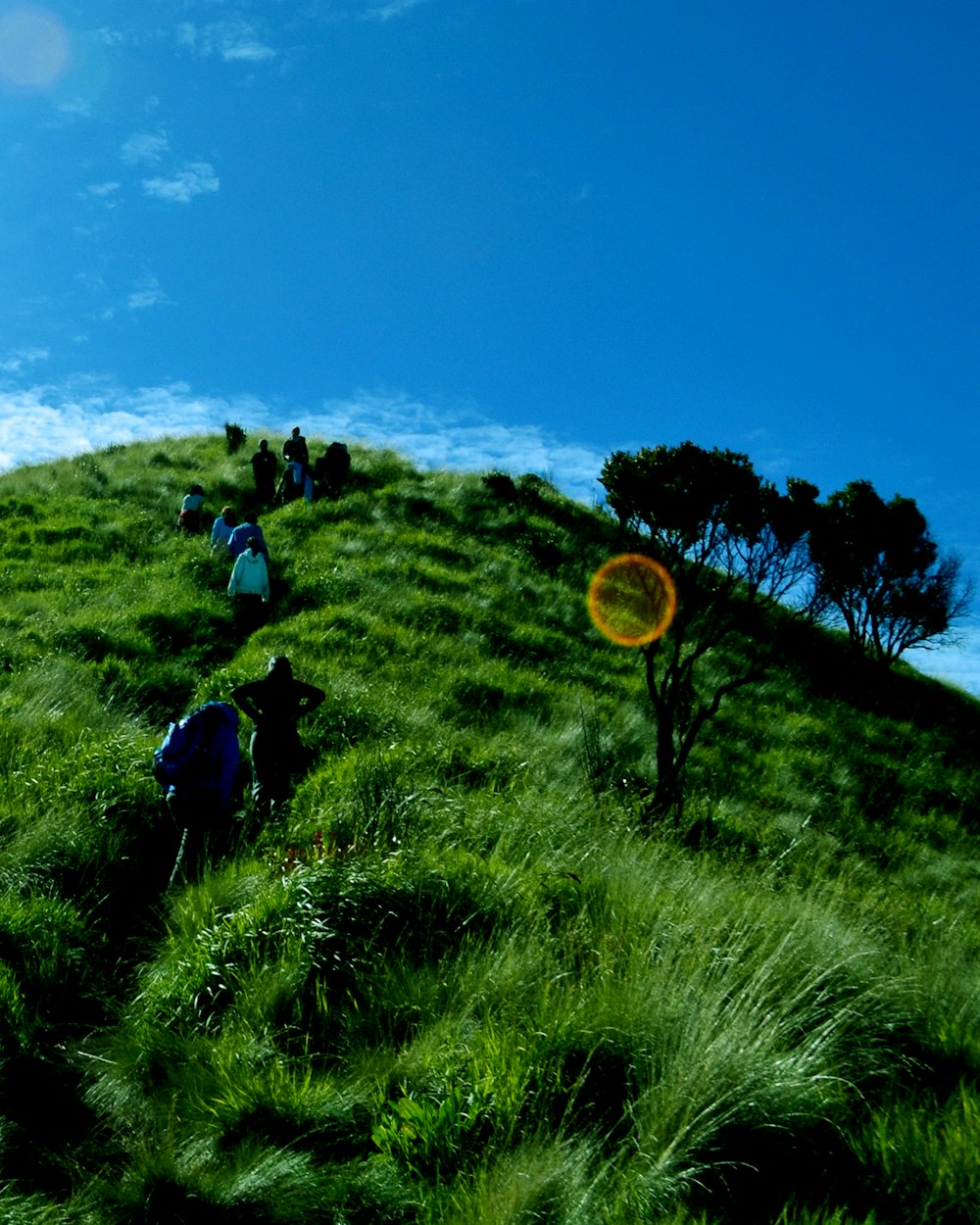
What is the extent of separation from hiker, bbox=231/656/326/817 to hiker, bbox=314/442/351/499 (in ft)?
50.3

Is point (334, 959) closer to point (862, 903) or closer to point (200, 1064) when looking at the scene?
point (200, 1064)

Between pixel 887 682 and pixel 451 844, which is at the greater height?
pixel 887 682

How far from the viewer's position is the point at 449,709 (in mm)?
10555

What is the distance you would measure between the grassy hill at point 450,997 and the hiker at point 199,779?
1.01 ft

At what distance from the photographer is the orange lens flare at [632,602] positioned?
16.2 m

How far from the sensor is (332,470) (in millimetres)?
22625

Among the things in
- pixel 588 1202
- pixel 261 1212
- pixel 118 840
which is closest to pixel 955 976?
pixel 588 1202

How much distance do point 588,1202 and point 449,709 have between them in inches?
310

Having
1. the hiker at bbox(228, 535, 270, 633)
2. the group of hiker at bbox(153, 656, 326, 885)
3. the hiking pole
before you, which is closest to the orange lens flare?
the hiker at bbox(228, 535, 270, 633)

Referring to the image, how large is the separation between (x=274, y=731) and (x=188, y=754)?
131 centimetres

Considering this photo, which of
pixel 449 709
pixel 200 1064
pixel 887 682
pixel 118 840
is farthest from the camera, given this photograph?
pixel 887 682

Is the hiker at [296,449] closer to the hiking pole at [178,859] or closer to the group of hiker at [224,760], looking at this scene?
the group of hiker at [224,760]

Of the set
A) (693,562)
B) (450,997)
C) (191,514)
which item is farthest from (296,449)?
(450,997)

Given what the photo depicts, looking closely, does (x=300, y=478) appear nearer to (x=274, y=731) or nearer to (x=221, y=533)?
(x=221, y=533)
